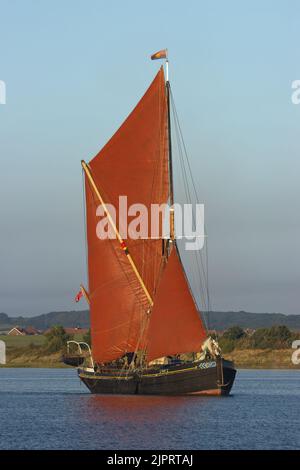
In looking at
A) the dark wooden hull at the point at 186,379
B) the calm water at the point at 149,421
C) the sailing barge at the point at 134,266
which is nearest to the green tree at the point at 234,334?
the calm water at the point at 149,421

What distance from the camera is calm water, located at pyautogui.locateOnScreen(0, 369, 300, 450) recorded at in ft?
200

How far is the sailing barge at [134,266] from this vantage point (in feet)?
296

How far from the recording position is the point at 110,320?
309ft

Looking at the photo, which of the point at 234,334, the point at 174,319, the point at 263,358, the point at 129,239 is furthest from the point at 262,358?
the point at 174,319

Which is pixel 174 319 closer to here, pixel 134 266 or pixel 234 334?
pixel 134 266

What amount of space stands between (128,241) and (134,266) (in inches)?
90.8

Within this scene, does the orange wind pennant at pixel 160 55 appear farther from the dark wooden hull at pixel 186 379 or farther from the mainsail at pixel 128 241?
the dark wooden hull at pixel 186 379

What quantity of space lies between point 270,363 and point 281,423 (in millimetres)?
102035

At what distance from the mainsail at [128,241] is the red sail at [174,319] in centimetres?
327

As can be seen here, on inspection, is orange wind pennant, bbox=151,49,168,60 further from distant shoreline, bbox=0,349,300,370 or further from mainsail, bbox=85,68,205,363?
distant shoreline, bbox=0,349,300,370

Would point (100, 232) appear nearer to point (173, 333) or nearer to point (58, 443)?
point (173, 333)

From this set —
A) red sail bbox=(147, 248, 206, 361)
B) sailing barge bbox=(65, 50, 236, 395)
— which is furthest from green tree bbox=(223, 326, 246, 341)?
red sail bbox=(147, 248, 206, 361)

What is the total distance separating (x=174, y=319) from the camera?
8719cm
